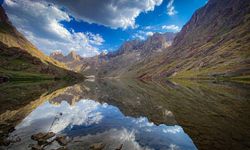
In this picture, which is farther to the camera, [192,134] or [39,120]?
[39,120]

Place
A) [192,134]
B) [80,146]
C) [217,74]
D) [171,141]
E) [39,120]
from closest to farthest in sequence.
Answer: [80,146] → [171,141] → [192,134] → [39,120] → [217,74]

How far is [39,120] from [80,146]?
15.2 metres

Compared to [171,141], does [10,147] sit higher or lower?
higher

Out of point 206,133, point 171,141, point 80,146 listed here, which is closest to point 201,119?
point 206,133

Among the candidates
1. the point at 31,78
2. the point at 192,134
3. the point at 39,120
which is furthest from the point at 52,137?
the point at 31,78

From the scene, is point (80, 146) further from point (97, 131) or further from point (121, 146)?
point (97, 131)

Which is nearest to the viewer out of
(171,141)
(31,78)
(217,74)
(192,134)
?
(171,141)

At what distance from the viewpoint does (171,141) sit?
23.4 m

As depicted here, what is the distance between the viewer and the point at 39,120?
31.0 metres

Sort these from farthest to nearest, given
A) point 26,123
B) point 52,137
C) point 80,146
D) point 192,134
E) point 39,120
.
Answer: point 39,120 < point 26,123 < point 192,134 < point 52,137 < point 80,146

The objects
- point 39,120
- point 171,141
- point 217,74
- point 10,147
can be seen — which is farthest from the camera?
point 217,74

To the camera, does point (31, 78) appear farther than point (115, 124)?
Yes

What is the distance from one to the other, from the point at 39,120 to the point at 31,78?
485 ft

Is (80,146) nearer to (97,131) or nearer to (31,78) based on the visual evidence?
(97,131)
